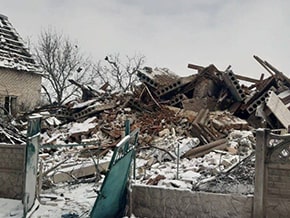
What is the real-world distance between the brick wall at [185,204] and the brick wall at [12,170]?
7.17 ft

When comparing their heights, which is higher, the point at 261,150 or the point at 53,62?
the point at 53,62

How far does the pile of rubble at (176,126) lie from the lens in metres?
7.70

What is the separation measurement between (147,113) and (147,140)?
2308 mm

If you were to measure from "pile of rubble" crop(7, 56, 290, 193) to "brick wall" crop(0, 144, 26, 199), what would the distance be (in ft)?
2.07

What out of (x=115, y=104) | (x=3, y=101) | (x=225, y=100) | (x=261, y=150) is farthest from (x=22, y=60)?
(x=261, y=150)

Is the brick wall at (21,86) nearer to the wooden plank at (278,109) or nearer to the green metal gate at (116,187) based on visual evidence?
the wooden plank at (278,109)

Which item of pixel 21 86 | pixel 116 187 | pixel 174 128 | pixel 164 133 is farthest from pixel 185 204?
pixel 21 86

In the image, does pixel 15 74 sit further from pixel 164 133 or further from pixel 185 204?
pixel 185 204

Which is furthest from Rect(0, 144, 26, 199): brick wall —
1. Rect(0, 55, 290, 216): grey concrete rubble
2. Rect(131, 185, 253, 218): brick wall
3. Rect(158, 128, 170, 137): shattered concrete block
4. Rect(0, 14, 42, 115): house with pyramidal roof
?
Rect(0, 14, 42, 115): house with pyramidal roof

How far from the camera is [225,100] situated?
40.7 feet

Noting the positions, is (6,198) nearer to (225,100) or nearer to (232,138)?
(232,138)

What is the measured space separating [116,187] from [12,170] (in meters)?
2.25

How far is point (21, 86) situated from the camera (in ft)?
68.9

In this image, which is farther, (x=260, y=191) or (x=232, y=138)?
(x=232, y=138)
